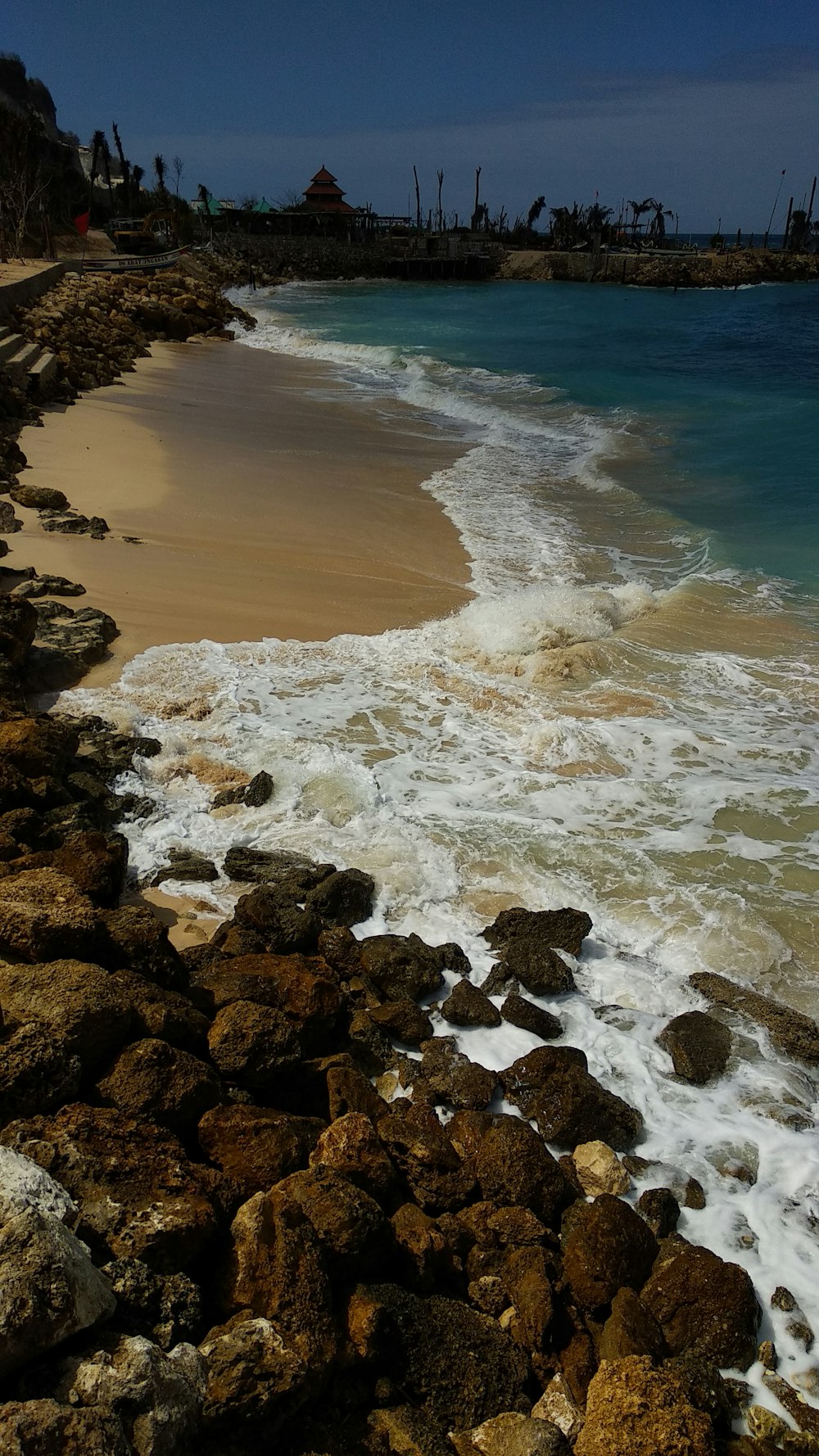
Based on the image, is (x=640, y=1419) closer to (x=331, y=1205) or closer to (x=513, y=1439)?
(x=513, y=1439)

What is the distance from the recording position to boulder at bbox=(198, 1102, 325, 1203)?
11.1 feet

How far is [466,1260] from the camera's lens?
3572 millimetres

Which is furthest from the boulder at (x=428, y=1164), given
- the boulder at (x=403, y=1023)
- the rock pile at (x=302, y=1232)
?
the boulder at (x=403, y=1023)

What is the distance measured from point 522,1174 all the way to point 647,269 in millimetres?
81316

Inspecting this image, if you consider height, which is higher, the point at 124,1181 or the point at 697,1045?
the point at 124,1181

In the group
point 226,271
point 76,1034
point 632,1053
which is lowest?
point 632,1053

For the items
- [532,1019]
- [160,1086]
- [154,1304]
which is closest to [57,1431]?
[154,1304]

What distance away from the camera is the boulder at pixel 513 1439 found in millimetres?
2809

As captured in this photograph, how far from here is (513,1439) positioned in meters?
2.85

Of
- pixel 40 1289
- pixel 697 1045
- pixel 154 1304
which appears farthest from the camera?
pixel 697 1045

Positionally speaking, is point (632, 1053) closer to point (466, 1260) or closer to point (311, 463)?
point (466, 1260)

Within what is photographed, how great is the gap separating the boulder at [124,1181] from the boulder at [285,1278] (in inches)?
5.6

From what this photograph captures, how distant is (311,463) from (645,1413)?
559 inches

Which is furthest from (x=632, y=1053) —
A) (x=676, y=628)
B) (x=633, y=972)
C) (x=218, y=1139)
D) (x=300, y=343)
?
(x=300, y=343)
